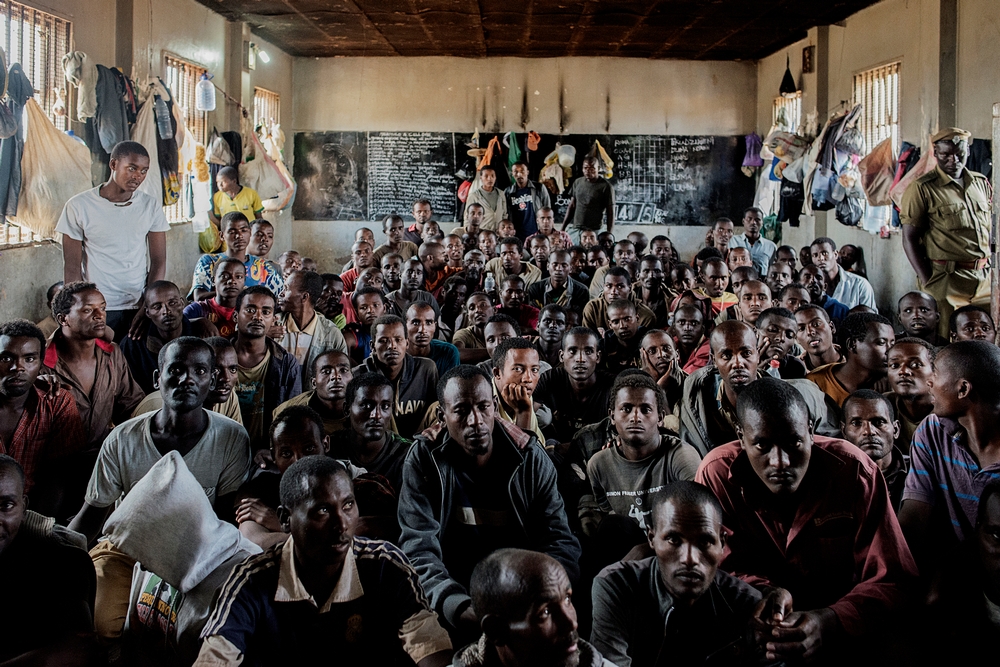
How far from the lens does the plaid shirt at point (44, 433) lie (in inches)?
133

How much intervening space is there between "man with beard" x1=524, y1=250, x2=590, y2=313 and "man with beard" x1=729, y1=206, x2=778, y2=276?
7.60 ft

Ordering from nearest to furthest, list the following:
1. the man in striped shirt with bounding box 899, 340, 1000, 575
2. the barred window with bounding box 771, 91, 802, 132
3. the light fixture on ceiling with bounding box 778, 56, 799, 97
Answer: the man in striped shirt with bounding box 899, 340, 1000, 575, the barred window with bounding box 771, 91, 802, 132, the light fixture on ceiling with bounding box 778, 56, 799, 97

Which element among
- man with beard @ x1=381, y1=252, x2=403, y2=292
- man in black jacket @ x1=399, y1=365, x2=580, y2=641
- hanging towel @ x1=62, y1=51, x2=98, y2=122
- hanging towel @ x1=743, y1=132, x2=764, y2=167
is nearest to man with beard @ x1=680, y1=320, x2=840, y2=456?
man in black jacket @ x1=399, y1=365, x2=580, y2=641

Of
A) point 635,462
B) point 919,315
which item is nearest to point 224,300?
point 635,462

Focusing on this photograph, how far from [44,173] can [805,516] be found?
519cm

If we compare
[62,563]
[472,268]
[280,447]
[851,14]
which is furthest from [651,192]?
[62,563]

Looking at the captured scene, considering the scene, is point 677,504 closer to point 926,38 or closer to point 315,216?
point 926,38

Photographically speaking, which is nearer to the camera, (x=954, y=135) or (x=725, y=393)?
(x=725, y=393)

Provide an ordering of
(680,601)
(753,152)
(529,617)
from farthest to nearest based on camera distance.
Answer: (753,152) < (680,601) < (529,617)

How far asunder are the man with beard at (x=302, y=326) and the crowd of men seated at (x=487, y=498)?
2cm

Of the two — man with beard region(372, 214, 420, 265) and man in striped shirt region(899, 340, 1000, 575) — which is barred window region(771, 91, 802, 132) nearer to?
man with beard region(372, 214, 420, 265)

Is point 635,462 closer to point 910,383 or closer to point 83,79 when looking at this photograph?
point 910,383

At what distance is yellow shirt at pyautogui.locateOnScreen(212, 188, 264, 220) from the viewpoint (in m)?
8.70

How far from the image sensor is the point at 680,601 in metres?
2.22
